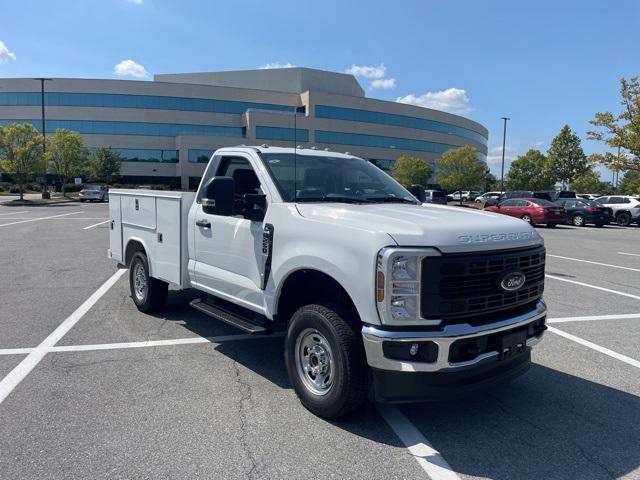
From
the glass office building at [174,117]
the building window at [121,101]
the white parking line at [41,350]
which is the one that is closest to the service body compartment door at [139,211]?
the white parking line at [41,350]

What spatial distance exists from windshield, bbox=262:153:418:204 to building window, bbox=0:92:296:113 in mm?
61923

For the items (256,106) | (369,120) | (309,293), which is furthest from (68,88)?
(309,293)

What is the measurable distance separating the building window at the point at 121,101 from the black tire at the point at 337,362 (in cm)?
6373

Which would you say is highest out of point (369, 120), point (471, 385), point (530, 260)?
point (369, 120)

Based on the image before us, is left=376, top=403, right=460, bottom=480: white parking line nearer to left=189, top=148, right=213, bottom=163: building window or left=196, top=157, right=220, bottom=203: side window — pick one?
left=196, top=157, right=220, bottom=203: side window

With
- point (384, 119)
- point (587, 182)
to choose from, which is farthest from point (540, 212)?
point (384, 119)

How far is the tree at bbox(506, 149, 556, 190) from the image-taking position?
214ft

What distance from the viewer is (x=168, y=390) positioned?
4.16 meters

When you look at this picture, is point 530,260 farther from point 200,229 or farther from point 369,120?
point 369,120

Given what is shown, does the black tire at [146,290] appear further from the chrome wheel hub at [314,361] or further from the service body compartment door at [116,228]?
the chrome wheel hub at [314,361]

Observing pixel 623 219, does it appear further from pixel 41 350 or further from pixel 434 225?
pixel 41 350

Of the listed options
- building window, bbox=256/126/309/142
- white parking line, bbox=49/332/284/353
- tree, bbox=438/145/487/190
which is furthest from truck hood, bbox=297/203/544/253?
building window, bbox=256/126/309/142

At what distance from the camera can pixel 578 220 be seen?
27.4m

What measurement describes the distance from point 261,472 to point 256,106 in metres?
68.7
